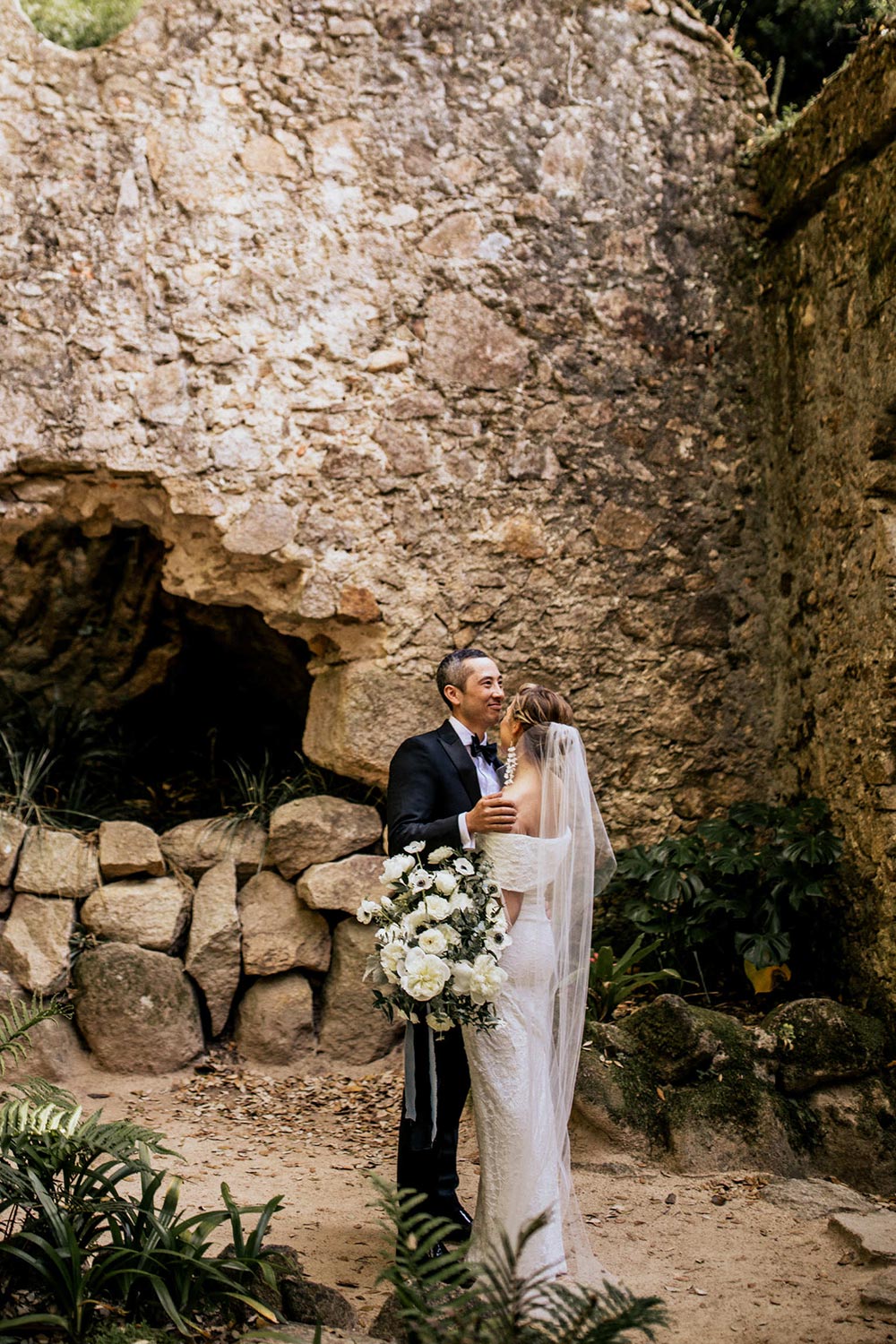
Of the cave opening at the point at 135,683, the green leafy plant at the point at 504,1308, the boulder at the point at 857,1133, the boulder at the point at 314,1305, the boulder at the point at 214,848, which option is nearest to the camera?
the green leafy plant at the point at 504,1308

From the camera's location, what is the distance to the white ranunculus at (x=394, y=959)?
307cm

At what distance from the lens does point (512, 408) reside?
5250 millimetres

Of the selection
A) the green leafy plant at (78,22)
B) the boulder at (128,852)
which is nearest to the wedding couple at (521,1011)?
the boulder at (128,852)

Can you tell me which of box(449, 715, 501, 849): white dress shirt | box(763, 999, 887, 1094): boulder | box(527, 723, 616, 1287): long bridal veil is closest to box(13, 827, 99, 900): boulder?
box(449, 715, 501, 849): white dress shirt

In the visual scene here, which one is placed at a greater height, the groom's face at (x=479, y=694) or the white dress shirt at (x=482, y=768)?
the groom's face at (x=479, y=694)

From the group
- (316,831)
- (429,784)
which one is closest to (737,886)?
(316,831)

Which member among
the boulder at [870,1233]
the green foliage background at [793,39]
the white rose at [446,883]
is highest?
the green foliage background at [793,39]

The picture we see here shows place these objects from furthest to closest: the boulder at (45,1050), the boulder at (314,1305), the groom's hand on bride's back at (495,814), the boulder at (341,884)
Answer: the boulder at (341,884) < the boulder at (45,1050) < the groom's hand on bride's back at (495,814) < the boulder at (314,1305)

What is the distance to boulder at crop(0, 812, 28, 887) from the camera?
4.94 meters

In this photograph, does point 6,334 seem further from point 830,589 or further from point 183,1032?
point 830,589

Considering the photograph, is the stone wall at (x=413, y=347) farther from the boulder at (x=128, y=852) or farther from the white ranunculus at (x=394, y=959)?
the white ranunculus at (x=394, y=959)

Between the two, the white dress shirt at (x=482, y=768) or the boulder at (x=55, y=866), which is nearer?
the white dress shirt at (x=482, y=768)

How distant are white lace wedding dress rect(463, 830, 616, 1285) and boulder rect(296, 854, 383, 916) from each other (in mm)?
1796

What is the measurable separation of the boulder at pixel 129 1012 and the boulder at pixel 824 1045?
2.44 m
